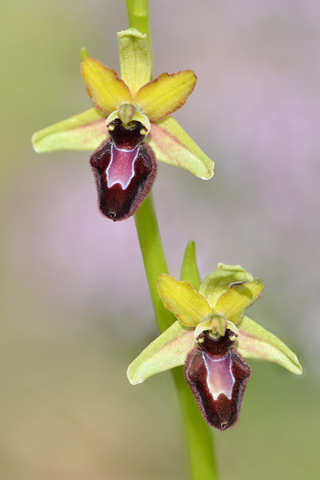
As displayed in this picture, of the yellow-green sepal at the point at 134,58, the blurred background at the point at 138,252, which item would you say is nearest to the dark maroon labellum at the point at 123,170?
the yellow-green sepal at the point at 134,58

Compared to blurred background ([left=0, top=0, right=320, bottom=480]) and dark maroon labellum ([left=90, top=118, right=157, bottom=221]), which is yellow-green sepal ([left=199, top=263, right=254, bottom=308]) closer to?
dark maroon labellum ([left=90, top=118, right=157, bottom=221])

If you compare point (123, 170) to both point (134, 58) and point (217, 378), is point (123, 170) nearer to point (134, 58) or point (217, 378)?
point (134, 58)

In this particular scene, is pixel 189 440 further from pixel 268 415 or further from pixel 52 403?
pixel 52 403

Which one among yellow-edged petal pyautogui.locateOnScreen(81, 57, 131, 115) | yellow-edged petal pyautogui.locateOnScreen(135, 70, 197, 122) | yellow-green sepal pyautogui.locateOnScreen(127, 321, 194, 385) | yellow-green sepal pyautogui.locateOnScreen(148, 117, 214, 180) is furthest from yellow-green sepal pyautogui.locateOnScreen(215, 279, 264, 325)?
yellow-edged petal pyautogui.locateOnScreen(81, 57, 131, 115)

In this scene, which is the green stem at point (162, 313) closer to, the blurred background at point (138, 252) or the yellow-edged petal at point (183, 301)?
the yellow-edged petal at point (183, 301)

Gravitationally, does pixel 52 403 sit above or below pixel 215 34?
below

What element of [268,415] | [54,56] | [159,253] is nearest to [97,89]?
[159,253]
